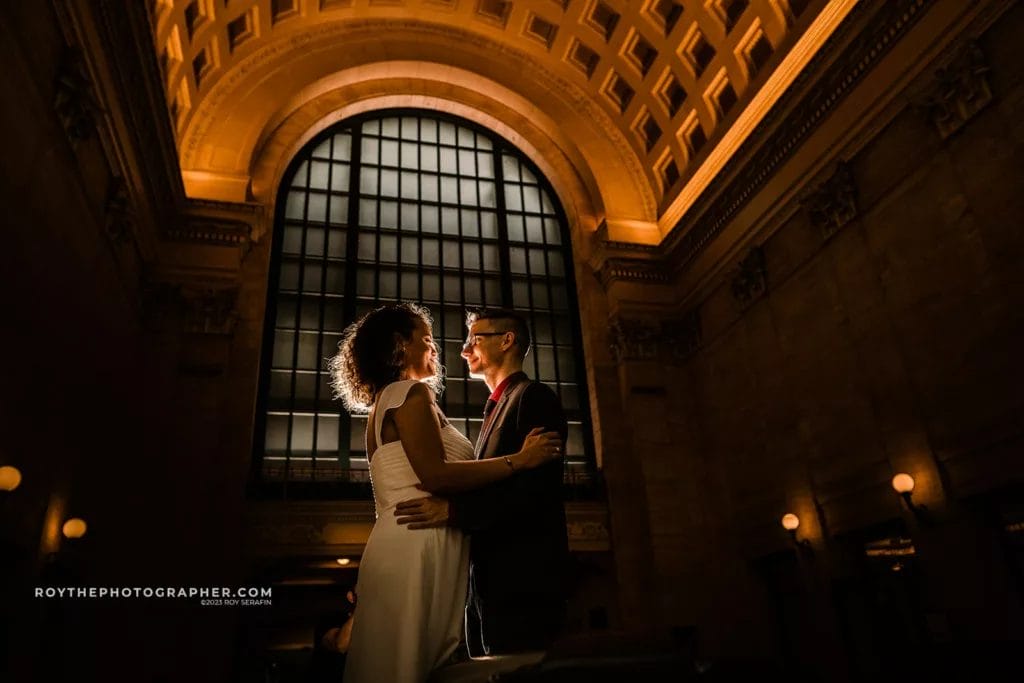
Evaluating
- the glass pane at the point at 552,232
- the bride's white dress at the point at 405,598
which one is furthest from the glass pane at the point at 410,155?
the bride's white dress at the point at 405,598

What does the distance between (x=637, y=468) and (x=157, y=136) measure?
11.0 meters

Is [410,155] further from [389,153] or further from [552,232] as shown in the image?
[552,232]

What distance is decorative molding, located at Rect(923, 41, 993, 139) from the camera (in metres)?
9.16

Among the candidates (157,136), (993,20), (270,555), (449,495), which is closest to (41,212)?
(157,136)

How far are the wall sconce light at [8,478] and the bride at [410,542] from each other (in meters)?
6.30

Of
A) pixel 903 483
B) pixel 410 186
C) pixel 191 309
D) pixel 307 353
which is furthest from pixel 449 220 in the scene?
pixel 903 483

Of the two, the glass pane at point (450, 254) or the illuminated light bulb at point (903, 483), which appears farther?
the glass pane at point (450, 254)

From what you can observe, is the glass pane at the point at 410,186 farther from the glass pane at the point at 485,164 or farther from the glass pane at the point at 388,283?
the glass pane at the point at 388,283

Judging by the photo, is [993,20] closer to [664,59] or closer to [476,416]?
[664,59]

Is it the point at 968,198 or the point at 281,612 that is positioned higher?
the point at 968,198

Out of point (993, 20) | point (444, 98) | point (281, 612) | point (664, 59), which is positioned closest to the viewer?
point (993, 20)

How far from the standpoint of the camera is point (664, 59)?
16.3 m

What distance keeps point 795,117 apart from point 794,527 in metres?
7.18

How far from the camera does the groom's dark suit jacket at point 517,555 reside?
87.0 inches
